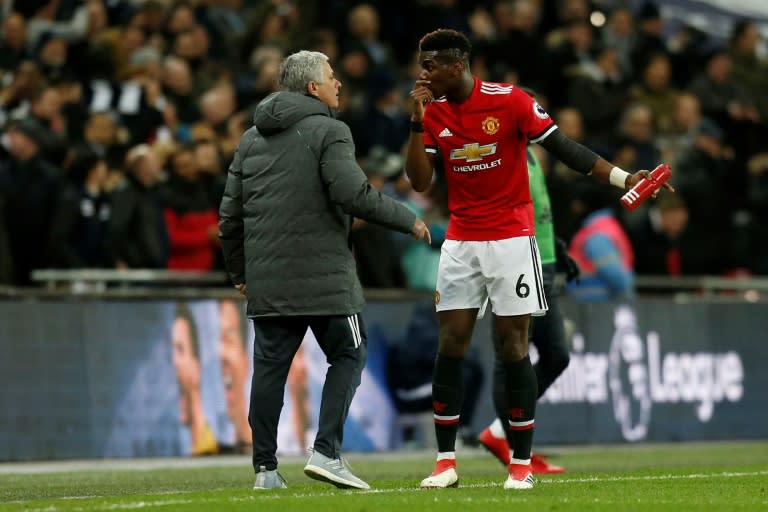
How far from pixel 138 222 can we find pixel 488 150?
245 inches

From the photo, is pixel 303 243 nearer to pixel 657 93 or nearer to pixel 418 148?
pixel 418 148

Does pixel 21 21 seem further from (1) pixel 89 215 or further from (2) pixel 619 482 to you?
(2) pixel 619 482

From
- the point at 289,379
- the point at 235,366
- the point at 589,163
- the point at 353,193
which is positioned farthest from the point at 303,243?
the point at 289,379

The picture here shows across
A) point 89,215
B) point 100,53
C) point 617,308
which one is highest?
point 100,53

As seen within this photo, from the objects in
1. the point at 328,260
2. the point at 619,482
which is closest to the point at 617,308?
the point at 619,482

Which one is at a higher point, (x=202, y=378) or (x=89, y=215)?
(x=89, y=215)

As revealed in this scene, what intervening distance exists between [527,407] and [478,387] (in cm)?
667

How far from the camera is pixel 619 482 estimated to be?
10.2 m

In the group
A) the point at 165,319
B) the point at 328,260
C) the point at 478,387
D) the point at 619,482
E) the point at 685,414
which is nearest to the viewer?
the point at 328,260

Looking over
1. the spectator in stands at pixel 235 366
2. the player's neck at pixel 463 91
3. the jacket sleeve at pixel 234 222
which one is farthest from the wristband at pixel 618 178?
the spectator in stands at pixel 235 366

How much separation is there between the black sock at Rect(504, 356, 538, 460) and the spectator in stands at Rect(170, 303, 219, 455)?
564 cm

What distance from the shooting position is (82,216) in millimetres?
15109

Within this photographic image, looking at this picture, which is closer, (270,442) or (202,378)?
(270,442)

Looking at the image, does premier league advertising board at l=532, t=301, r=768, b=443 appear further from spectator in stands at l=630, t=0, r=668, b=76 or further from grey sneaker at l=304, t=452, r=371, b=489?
grey sneaker at l=304, t=452, r=371, b=489
